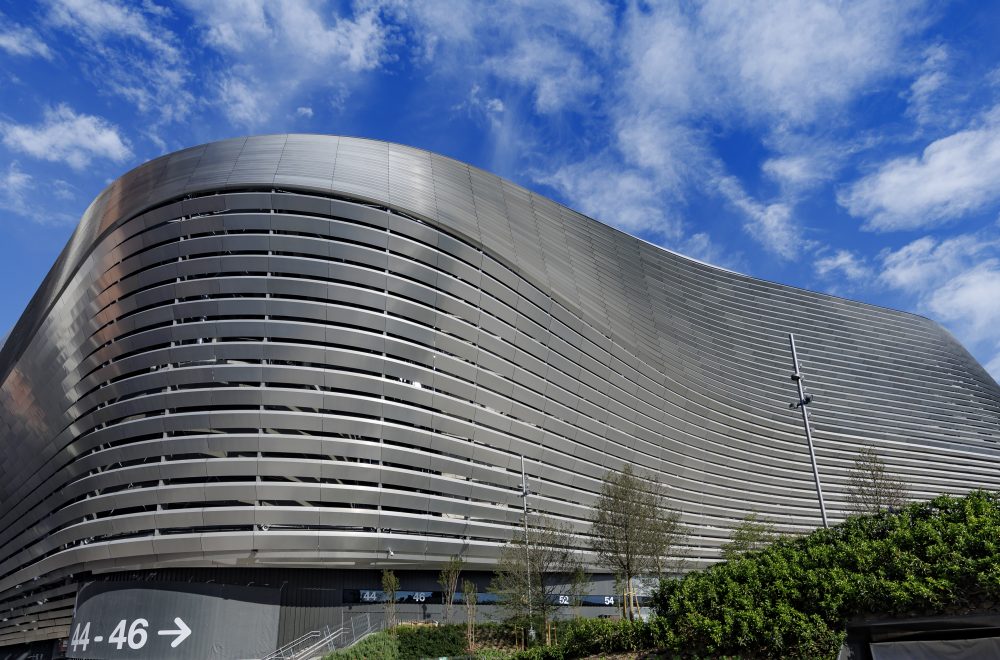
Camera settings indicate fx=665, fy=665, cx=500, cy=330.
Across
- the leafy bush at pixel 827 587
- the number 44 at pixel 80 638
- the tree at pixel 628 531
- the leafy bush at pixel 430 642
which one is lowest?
the leafy bush at pixel 430 642

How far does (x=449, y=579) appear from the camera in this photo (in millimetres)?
43312

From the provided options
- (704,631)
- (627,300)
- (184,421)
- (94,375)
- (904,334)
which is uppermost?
(904,334)

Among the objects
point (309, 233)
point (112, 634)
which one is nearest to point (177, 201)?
point (309, 233)

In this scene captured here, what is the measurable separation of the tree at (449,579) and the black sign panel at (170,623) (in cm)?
1039

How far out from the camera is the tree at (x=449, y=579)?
1640 inches

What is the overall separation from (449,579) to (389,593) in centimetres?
394

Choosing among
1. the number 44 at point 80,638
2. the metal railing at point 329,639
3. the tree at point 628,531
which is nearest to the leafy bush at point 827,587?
the tree at point 628,531

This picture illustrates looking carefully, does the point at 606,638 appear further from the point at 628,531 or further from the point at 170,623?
the point at 170,623

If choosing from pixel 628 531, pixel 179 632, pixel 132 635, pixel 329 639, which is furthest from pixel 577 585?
pixel 132 635

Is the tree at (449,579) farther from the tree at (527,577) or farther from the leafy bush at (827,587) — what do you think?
the leafy bush at (827,587)

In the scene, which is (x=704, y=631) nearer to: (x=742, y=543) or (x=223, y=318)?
(x=223, y=318)

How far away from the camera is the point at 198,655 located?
35.9 m

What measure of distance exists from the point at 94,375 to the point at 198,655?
21.0 meters

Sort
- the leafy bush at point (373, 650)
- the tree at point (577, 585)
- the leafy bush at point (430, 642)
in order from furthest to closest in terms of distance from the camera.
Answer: the tree at point (577, 585), the leafy bush at point (430, 642), the leafy bush at point (373, 650)
